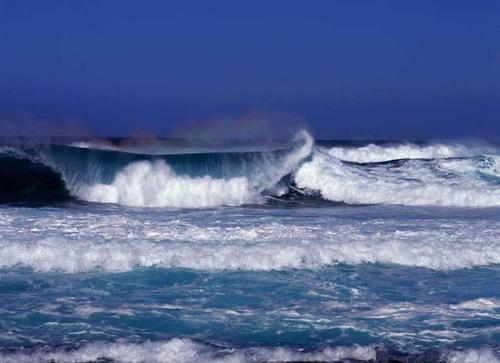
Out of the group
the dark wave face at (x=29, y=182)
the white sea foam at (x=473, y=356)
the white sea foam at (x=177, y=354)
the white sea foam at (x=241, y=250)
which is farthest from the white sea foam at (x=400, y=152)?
the white sea foam at (x=177, y=354)

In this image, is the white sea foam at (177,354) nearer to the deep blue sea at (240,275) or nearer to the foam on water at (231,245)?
the deep blue sea at (240,275)

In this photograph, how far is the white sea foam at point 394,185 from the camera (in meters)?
18.8

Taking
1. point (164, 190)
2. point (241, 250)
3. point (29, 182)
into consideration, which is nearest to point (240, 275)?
point (241, 250)

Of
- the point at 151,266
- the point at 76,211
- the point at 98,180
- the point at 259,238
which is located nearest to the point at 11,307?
the point at 151,266

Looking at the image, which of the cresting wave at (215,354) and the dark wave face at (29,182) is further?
the dark wave face at (29,182)

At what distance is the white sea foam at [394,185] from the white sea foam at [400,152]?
10.3 m

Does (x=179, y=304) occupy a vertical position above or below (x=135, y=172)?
below

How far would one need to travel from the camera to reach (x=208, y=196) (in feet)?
61.2

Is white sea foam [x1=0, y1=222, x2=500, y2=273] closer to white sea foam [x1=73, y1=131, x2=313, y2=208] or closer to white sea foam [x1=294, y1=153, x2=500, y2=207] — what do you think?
white sea foam [x1=73, y1=131, x2=313, y2=208]

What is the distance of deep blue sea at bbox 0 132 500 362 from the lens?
6344mm

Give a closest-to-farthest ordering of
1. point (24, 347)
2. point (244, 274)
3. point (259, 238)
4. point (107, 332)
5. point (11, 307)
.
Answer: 1. point (24, 347)
2. point (107, 332)
3. point (11, 307)
4. point (244, 274)
5. point (259, 238)

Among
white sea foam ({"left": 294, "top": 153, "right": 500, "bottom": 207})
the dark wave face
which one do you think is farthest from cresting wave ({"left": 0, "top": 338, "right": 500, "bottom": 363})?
white sea foam ({"left": 294, "top": 153, "right": 500, "bottom": 207})

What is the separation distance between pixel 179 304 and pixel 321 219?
671cm

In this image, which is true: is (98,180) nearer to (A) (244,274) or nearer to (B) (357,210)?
(B) (357,210)
